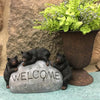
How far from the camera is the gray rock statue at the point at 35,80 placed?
70.0 inches

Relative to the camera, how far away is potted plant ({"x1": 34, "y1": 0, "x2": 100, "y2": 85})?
67.4 inches

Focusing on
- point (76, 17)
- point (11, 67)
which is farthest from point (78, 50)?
point (11, 67)

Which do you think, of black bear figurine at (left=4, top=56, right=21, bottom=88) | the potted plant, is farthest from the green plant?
black bear figurine at (left=4, top=56, right=21, bottom=88)

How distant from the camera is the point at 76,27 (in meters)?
1.69

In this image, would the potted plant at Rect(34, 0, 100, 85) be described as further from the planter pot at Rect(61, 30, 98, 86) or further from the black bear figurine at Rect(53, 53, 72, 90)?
the black bear figurine at Rect(53, 53, 72, 90)

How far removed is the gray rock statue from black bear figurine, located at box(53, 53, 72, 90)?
5cm

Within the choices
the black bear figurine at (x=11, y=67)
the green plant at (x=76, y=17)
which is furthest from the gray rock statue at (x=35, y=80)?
the green plant at (x=76, y=17)

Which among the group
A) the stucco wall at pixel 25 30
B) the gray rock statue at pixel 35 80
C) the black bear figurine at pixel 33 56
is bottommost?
the gray rock statue at pixel 35 80

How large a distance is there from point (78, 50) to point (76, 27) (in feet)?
1.10

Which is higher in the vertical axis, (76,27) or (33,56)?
(76,27)

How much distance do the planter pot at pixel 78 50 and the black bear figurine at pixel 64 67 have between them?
0.10 m

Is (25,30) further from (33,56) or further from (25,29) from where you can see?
(33,56)

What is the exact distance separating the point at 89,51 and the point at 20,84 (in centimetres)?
93

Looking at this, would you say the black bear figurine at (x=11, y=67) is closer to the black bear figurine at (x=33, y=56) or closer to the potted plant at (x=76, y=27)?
the black bear figurine at (x=33, y=56)
